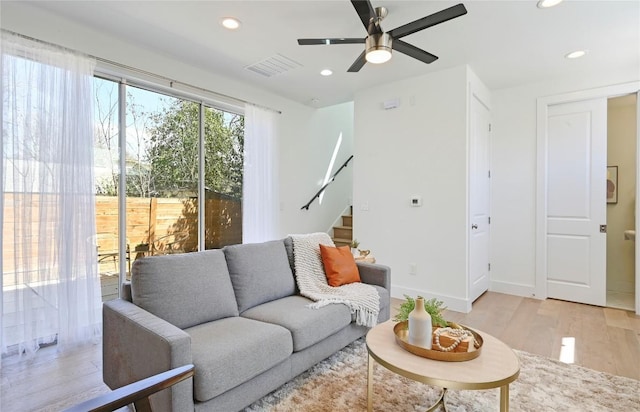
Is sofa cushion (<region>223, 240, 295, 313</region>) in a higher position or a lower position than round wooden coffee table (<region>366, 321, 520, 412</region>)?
higher

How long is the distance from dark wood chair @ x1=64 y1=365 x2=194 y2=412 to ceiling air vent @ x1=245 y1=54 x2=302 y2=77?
3.11 meters

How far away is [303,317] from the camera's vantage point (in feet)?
6.92

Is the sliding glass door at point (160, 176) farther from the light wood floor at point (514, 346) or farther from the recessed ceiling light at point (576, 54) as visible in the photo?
the recessed ceiling light at point (576, 54)

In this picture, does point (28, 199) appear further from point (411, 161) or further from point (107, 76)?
point (411, 161)

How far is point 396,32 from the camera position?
2.25 m

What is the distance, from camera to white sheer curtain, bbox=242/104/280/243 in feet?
13.5

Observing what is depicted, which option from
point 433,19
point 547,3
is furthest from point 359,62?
point 547,3

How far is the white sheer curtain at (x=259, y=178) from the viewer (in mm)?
4109

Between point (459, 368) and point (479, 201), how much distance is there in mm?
2953

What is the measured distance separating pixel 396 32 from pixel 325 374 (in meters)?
2.41

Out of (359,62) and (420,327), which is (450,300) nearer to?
(420,327)

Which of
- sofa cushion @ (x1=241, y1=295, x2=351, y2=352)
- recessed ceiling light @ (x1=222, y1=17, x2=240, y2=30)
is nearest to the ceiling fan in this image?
recessed ceiling light @ (x1=222, y1=17, x2=240, y2=30)

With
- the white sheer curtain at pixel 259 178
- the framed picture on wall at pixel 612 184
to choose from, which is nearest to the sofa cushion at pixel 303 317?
the white sheer curtain at pixel 259 178

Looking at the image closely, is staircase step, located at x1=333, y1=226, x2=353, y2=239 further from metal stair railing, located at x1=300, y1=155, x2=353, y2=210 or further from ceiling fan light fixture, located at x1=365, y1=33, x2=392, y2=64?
ceiling fan light fixture, located at x1=365, y1=33, x2=392, y2=64
